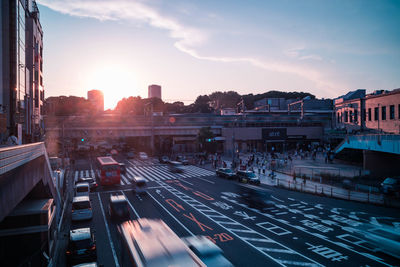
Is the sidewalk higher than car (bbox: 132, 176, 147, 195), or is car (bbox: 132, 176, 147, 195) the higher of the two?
car (bbox: 132, 176, 147, 195)

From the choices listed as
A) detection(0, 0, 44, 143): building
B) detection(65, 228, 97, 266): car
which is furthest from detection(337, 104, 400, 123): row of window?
detection(0, 0, 44, 143): building

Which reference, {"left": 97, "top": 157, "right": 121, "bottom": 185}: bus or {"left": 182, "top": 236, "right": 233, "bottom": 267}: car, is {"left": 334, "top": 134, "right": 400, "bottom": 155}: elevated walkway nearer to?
{"left": 182, "top": 236, "right": 233, "bottom": 267}: car

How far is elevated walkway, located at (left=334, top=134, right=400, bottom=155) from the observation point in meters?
24.7

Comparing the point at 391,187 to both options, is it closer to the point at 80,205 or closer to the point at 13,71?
the point at 80,205

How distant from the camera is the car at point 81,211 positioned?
16.1 metres

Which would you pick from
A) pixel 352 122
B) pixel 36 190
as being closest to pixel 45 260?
pixel 36 190

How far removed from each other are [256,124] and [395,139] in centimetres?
4613

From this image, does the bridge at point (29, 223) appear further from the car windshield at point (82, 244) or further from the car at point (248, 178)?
the car at point (248, 178)

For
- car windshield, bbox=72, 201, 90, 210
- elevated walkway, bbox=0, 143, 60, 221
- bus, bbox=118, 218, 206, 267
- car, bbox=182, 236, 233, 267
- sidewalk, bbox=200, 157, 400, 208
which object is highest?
elevated walkway, bbox=0, 143, 60, 221

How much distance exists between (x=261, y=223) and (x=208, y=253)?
7.42m

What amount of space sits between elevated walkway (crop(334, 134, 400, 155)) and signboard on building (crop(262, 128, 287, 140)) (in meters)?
31.6

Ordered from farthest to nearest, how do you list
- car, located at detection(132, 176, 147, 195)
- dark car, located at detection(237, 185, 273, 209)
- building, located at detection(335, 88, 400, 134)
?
building, located at detection(335, 88, 400, 134) → car, located at detection(132, 176, 147, 195) → dark car, located at detection(237, 185, 273, 209)

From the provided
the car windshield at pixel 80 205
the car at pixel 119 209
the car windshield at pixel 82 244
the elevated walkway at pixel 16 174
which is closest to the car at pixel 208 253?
the car windshield at pixel 82 244

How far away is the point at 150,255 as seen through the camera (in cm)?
738
